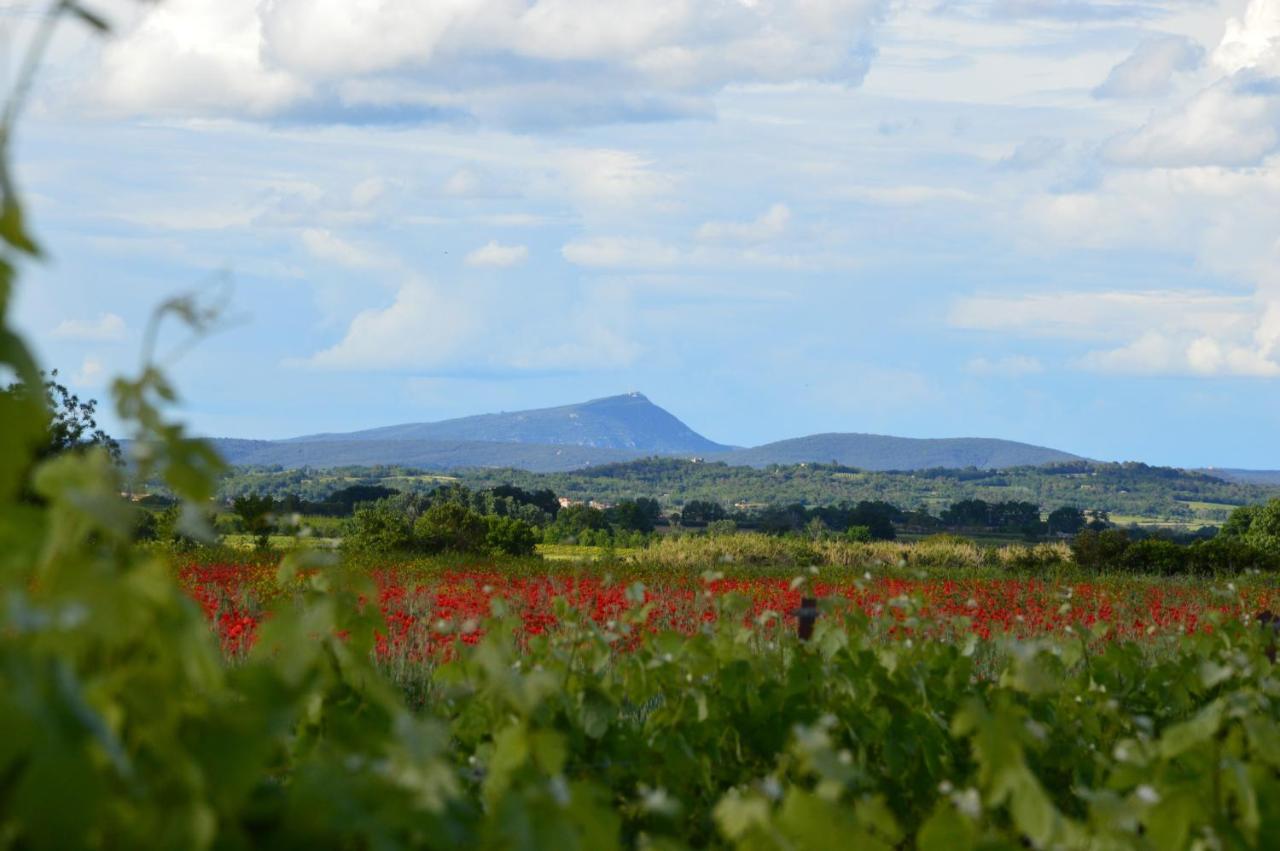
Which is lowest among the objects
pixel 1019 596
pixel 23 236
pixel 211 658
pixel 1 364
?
pixel 1019 596

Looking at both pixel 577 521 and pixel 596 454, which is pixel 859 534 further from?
pixel 596 454

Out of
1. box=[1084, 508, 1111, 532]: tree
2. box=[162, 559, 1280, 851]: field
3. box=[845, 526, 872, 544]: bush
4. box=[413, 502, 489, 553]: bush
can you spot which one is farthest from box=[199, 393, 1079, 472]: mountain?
box=[162, 559, 1280, 851]: field

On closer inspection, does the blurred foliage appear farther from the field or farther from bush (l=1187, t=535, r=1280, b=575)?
bush (l=1187, t=535, r=1280, b=575)

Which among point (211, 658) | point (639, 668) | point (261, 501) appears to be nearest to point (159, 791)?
point (211, 658)

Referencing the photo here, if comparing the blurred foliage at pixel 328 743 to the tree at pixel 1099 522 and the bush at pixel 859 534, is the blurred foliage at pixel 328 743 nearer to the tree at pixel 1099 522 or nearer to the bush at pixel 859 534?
the bush at pixel 859 534

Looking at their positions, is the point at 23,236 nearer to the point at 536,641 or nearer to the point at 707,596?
the point at 536,641

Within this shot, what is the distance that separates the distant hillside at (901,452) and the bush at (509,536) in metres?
123

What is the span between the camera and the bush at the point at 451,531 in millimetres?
18953

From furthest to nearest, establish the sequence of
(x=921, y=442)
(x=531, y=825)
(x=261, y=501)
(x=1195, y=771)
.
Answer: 1. (x=921, y=442)
2. (x=261, y=501)
3. (x=1195, y=771)
4. (x=531, y=825)

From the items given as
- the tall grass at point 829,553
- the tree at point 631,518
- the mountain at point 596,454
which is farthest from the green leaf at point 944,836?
the mountain at point 596,454

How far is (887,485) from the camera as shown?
90188 mm

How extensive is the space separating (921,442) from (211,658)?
162691 mm

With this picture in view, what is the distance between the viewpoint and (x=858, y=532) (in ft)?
87.8

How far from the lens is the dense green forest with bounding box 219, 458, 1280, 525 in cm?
8000
